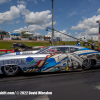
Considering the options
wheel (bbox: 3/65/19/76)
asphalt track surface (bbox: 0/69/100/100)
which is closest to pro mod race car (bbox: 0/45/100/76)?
wheel (bbox: 3/65/19/76)

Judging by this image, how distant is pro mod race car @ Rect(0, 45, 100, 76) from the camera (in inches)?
159

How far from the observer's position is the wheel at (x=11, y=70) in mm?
4055

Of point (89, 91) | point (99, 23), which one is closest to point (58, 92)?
point (89, 91)

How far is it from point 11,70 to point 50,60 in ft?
5.06

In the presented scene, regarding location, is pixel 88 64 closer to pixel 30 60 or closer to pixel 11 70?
pixel 30 60

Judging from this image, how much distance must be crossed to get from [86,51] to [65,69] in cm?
129

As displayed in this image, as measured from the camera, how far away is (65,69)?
443 cm

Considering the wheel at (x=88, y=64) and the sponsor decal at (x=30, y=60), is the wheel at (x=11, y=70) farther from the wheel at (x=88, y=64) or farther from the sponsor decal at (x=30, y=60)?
the wheel at (x=88, y=64)

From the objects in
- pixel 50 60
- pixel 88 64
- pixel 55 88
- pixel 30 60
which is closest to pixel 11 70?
pixel 30 60

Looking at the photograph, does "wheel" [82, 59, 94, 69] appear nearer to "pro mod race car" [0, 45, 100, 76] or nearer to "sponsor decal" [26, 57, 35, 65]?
"pro mod race car" [0, 45, 100, 76]

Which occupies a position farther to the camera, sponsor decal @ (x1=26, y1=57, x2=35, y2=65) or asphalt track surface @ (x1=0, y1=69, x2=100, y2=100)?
sponsor decal @ (x1=26, y1=57, x2=35, y2=65)

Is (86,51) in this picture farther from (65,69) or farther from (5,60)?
(5,60)

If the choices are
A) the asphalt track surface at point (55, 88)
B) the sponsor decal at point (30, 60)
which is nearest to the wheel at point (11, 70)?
the asphalt track surface at point (55, 88)

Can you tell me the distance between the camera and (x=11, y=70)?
411 centimetres
